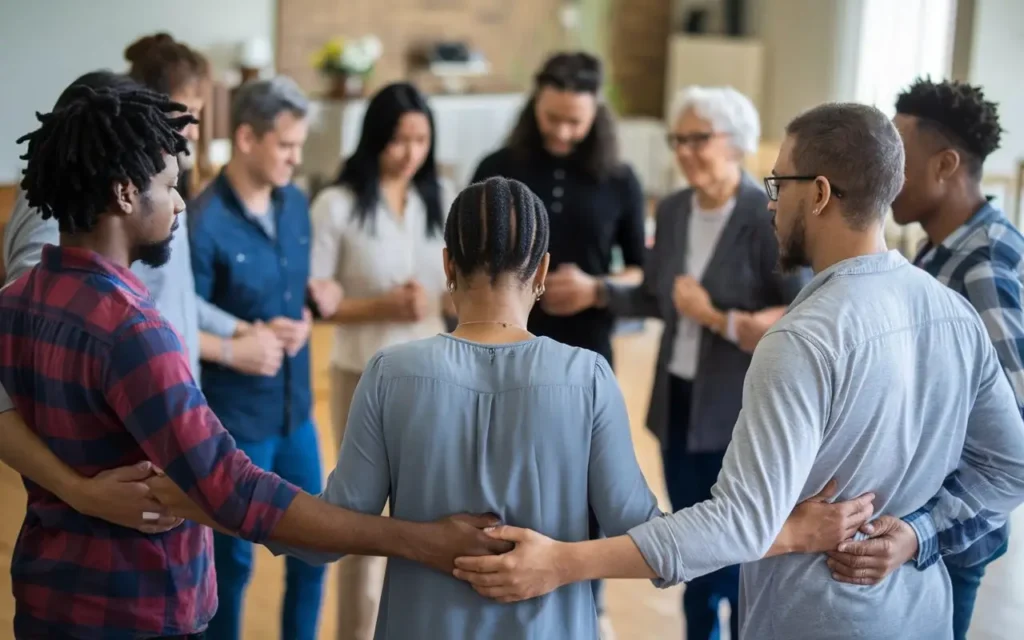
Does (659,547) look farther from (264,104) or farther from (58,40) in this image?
(58,40)

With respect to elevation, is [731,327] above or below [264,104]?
below

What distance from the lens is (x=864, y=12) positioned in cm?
851

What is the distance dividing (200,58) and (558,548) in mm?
1664

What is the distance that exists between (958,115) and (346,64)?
6635mm

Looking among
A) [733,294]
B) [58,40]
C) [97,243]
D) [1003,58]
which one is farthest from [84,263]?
[1003,58]

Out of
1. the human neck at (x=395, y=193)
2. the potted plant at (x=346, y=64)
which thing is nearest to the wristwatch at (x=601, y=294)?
the human neck at (x=395, y=193)

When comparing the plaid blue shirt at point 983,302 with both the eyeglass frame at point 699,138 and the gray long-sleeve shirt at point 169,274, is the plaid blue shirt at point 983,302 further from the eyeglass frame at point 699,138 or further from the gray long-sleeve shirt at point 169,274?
the gray long-sleeve shirt at point 169,274

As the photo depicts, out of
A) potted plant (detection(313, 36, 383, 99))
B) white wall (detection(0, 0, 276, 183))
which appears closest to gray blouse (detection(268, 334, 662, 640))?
white wall (detection(0, 0, 276, 183))

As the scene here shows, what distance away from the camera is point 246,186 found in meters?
2.88

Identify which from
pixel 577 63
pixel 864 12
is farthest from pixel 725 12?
pixel 577 63

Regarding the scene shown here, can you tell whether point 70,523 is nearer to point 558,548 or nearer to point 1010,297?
point 558,548

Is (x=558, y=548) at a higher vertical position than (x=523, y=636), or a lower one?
higher

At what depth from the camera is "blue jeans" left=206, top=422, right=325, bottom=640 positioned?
9.20 feet

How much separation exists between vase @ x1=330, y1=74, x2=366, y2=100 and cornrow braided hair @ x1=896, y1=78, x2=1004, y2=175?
6.65 m
